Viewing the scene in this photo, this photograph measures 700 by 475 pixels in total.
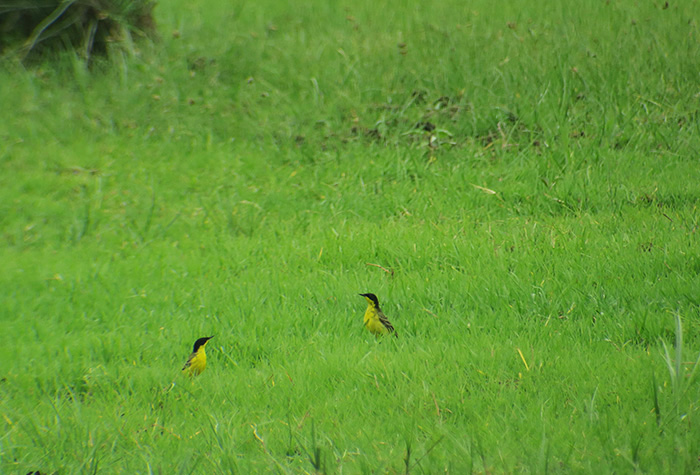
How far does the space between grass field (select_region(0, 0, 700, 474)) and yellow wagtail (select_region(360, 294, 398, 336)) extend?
128 mm

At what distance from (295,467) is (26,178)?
19.6 feet

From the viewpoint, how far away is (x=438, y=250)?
504 centimetres

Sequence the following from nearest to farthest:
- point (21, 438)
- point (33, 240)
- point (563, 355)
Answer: point (21, 438) → point (563, 355) → point (33, 240)

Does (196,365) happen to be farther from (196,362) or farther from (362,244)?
(362,244)

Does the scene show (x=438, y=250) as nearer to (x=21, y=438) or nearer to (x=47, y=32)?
(x=21, y=438)

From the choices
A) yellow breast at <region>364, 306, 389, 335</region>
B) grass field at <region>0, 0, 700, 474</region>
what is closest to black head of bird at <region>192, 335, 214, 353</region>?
grass field at <region>0, 0, 700, 474</region>

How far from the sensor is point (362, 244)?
17.5 feet

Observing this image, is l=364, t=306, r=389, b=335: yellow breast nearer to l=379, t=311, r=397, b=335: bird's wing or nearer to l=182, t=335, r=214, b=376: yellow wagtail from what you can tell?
l=379, t=311, r=397, b=335: bird's wing

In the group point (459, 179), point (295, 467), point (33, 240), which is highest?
point (295, 467)

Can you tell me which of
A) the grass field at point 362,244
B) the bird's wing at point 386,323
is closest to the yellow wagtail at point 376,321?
the bird's wing at point 386,323

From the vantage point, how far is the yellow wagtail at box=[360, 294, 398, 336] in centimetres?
397

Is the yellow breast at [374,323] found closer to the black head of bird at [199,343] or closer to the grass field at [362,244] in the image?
the grass field at [362,244]

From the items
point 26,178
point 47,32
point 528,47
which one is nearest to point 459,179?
point 528,47

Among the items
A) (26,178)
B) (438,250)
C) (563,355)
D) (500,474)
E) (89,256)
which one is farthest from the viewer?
(26,178)
